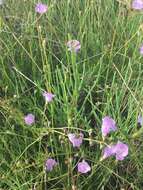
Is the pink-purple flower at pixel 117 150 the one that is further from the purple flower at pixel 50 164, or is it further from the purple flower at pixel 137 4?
the purple flower at pixel 137 4

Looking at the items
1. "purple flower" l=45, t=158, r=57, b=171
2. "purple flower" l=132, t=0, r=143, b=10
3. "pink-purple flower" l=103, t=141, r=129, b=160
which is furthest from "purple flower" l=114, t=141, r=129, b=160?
"purple flower" l=132, t=0, r=143, b=10

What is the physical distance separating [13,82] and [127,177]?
1.80ft

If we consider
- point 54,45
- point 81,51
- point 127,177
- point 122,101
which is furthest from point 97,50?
point 127,177

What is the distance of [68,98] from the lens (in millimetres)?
1537

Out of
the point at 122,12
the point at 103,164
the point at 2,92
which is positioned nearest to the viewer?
the point at 103,164

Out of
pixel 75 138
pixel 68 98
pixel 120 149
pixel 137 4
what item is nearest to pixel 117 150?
pixel 120 149

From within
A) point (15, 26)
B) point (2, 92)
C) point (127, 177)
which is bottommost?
point (127, 177)

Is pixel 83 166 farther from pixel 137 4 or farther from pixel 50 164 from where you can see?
pixel 137 4

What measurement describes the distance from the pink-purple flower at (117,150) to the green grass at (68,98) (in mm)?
24

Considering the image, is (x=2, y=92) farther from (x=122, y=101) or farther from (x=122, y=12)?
(x=122, y=12)

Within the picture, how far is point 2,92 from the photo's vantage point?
1.67 metres

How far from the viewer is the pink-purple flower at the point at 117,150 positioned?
119 cm

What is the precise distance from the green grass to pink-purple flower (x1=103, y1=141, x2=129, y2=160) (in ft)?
0.08

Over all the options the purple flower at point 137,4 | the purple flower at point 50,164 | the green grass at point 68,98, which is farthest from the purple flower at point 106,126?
the purple flower at point 137,4
